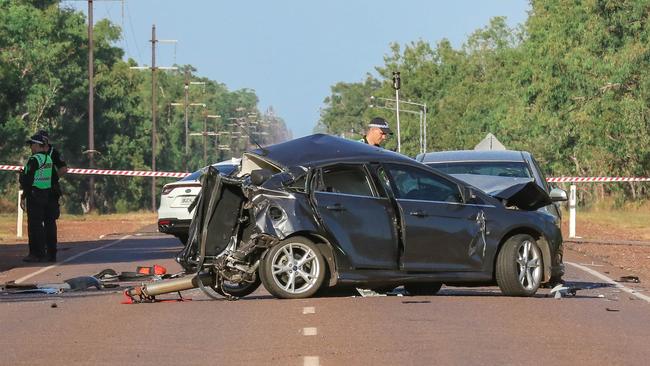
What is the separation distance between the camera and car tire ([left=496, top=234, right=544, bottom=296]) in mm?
15875

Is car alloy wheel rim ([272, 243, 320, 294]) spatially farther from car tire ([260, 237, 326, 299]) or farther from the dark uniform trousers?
the dark uniform trousers

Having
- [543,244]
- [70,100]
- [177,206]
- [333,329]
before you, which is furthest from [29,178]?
[70,100]

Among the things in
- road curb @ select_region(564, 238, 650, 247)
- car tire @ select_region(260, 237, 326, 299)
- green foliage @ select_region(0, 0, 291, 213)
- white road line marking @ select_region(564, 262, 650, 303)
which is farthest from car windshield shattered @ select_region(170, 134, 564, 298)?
green foliage @ select_region(0, 0, 291, 213)

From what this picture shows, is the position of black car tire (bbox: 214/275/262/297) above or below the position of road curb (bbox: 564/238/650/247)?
above

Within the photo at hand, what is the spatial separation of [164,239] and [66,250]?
16.7 ft

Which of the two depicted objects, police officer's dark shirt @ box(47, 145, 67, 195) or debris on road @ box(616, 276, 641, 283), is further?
police officer's dark shirt @ box(47, 145, 67, 195)

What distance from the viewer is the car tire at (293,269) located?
15188 mm

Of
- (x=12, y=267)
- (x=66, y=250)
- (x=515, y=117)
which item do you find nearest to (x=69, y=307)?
(x=12, y=267)

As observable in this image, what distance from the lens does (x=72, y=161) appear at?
90062 mm

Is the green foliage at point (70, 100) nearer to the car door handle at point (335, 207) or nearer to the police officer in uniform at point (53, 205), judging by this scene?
the police officer in uniform at point (53, 205)

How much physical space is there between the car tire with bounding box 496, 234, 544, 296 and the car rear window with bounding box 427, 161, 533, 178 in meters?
4.96

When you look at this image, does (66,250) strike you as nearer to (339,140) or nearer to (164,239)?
(164,239)

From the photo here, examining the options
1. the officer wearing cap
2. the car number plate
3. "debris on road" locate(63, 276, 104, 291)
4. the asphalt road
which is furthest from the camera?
the car number plate

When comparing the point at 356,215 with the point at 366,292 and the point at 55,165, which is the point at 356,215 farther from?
the point at 55,165
